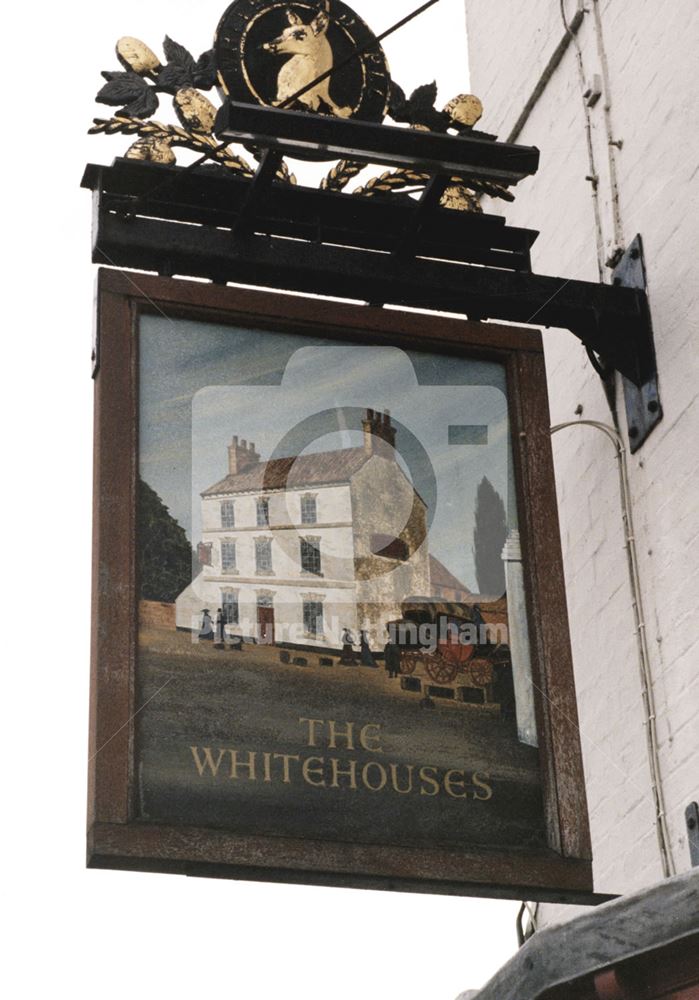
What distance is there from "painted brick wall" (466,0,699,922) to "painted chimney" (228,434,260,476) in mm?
1572

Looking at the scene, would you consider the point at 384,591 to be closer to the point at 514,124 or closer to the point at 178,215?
the point at 178,215

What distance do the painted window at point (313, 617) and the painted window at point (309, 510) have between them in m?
0.32


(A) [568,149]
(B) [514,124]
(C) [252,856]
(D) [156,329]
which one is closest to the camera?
(C) [252,856]

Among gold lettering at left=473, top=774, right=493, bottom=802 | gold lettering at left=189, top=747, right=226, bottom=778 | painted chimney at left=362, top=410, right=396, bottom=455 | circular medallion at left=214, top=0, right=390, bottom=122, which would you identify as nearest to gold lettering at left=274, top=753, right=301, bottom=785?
gold lettering at left=189, top=747, right=226, bottom=778

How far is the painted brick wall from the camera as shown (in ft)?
24.7

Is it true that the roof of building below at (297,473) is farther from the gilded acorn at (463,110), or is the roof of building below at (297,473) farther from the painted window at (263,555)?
the gilded acorn at (463,110)

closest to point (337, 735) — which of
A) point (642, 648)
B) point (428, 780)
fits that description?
point (428, 780)

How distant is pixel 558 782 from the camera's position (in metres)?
6.84

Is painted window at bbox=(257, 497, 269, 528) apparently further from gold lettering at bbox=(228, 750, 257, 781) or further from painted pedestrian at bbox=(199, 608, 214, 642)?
gold lettering at bbox=(228, 750, 257, 781)

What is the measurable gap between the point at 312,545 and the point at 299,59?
6.45 ft

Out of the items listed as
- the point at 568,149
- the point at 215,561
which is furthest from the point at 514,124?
the point at 215,561

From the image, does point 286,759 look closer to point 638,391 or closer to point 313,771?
point 313,771

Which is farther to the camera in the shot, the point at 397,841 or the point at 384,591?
the point at 384,591

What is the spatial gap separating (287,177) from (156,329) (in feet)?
2.95
